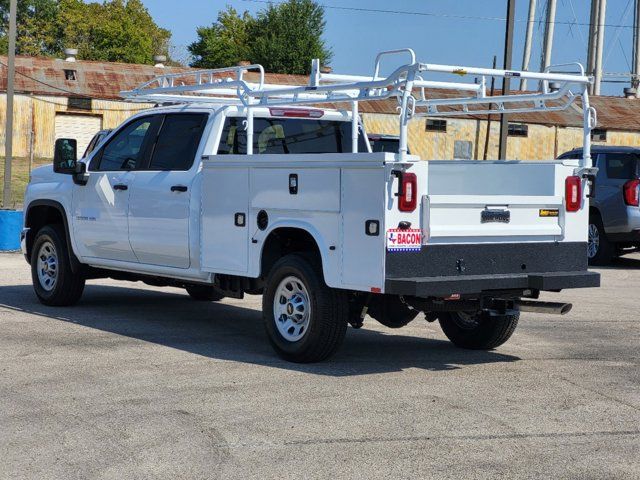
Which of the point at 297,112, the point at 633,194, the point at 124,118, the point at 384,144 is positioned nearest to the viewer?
the point at 297,112

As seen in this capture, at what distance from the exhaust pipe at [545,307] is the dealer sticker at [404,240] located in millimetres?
1297

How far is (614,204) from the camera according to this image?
18.2m

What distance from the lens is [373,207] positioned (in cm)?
798

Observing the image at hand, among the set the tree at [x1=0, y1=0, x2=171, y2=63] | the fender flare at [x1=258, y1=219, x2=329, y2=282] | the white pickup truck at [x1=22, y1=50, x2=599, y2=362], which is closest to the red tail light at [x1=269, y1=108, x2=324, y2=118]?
the white pickup truck at [x1=22, y1=50, x2=599, y2=362]

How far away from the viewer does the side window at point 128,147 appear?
1091 cm

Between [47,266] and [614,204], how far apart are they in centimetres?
988

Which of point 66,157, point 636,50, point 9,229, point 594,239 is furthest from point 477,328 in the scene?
point 636,50

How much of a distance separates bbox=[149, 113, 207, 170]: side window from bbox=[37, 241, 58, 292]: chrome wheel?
1.91m

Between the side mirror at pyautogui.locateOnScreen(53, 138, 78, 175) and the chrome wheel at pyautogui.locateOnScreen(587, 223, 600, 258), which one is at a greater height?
the side mirror at pyautogui.locateOnScreen(53, 138, 78, 175)

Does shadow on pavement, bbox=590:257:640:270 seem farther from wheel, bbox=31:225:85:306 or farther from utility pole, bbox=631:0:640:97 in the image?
utility pole, bbox=631:0:640:97

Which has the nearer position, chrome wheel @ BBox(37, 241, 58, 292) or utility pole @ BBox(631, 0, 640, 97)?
chrome wheel @ BBox(37, 241, 58, 292)

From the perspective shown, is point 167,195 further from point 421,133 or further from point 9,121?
point 421,133

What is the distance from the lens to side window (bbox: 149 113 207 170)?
10.3 m

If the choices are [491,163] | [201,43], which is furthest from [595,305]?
[201,43]
